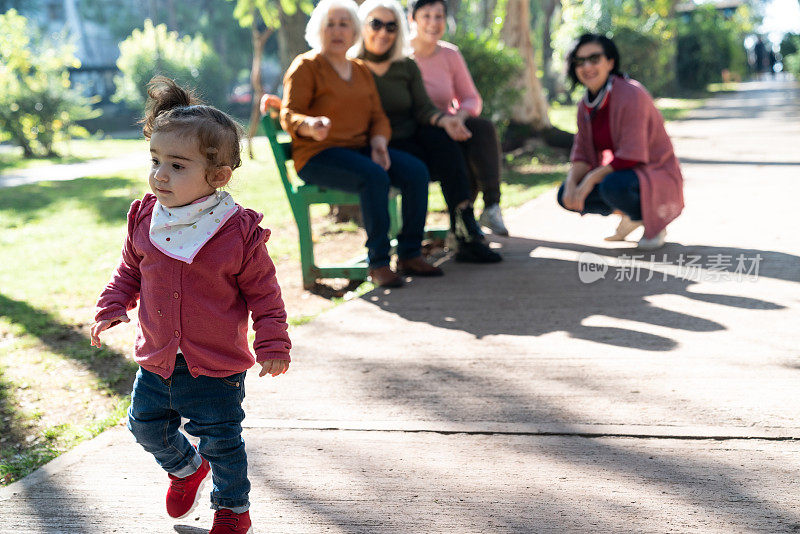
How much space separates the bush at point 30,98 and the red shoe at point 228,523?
18.4 meters

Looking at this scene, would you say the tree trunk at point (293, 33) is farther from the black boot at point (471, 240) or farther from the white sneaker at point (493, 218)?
the black boot at point (471, 240)

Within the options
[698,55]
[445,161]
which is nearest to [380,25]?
[445,161]

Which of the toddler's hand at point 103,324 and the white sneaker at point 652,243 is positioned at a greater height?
the toddler's hand at point 103,324

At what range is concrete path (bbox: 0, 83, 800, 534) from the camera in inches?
99.3

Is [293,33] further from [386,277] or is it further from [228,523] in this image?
[228,523]

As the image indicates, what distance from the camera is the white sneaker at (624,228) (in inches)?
232

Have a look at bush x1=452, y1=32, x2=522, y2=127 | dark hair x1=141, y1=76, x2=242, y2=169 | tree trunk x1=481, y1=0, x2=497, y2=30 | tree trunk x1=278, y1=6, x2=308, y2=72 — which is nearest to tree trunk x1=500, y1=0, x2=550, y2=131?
bush x1=452, y1=32, x2=522, y2=127

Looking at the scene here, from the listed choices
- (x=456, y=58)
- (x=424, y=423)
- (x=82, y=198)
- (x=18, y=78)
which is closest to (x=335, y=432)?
(x=424, y=423)

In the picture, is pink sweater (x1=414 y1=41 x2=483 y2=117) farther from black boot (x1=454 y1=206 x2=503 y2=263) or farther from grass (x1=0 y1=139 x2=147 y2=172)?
grass (x1=0 y1=139 x2=147 y2=172)

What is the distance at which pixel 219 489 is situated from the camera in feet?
7.88

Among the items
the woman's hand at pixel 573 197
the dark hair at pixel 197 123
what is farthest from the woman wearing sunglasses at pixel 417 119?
the dark hair at pixel 197 123

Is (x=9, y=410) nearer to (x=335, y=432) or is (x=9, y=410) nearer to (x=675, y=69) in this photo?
(x=335, y=432)

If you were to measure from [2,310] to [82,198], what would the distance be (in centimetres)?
571

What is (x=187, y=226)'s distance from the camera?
2.33 metres
